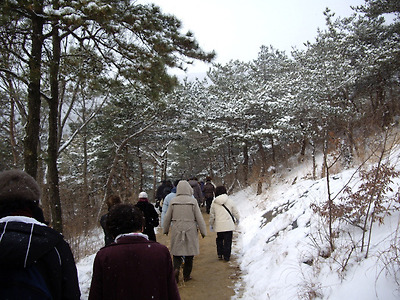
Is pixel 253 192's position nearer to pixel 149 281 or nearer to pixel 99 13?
pixel 99 13

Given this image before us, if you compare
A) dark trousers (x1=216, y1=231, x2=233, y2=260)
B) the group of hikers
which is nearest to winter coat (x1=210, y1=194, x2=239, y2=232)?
dark trousers (x1=216, y1=231, x2=233, y2=260)

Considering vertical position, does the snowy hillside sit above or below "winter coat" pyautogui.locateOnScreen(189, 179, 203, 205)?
below

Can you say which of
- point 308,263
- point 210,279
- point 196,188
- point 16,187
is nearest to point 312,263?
point 308,263

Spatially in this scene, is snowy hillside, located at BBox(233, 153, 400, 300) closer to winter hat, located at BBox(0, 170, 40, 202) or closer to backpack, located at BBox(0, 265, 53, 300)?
backpack, located at BBox(0, 265, 53, 300)

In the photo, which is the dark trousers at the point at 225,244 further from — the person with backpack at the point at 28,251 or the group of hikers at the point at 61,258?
the person with backpack at the point at 28,251

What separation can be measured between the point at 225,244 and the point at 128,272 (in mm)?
4786

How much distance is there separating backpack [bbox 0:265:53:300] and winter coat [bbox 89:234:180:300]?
562 mm

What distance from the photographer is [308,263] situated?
4.40 metres

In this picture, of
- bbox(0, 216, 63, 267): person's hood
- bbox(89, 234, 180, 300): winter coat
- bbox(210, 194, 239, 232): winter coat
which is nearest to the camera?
bbox(0, 216, 63, 267): person's hood

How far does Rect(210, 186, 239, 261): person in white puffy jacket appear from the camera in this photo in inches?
253

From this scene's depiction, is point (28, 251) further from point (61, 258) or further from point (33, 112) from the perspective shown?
point (33, 112)

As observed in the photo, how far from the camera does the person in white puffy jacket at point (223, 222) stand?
21.1 ft

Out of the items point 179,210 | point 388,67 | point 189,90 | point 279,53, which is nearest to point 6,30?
point 179,210

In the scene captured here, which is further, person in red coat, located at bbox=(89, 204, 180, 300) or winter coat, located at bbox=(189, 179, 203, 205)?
winter coat, located at bbox=(189, 179, 203, 205)
